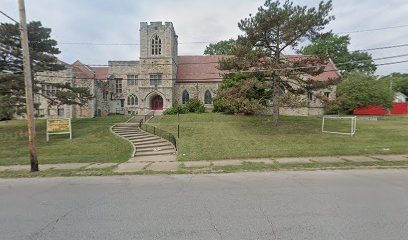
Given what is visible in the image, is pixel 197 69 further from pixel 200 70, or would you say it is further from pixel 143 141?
pixel 143 141

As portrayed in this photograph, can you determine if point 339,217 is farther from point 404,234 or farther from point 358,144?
point 358,144

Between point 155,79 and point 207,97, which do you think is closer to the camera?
point 155,79

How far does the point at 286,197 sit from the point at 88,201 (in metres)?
4.76

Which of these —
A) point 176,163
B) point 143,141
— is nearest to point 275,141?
point 176,163

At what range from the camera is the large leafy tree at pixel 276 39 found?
49.9 ft

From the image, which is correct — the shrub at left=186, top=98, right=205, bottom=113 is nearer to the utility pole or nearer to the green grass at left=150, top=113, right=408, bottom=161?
the green grass at left=150, top=113, right=408, bottom=161

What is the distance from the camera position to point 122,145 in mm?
14359

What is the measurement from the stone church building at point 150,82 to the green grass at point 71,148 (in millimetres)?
12831

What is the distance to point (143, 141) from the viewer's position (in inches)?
605

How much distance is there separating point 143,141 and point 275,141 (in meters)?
8.66

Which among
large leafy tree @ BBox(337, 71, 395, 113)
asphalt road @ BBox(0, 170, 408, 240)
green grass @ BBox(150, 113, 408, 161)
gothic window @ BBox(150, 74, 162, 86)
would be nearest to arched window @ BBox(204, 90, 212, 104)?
gothic window @ BBox(150, 74, 162, 86)

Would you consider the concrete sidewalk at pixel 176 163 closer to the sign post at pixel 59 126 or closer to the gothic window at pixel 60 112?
the sign post at pixel 59 126

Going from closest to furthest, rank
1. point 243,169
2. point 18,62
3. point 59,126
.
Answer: point 243,169
point 59,126
point 18,62

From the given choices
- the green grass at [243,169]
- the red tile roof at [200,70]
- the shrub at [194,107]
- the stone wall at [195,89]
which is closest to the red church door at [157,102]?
the stone wall at [195,89]
